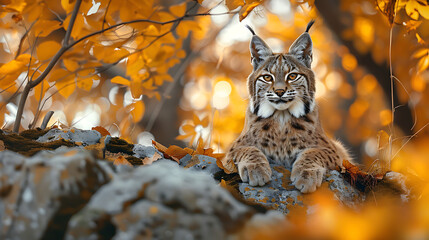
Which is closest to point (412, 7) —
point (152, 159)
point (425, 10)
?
point (425, 10)

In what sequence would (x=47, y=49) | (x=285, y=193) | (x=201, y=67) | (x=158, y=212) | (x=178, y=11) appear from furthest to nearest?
(x=201, y=67), (x=178, y=11), (x=47, y=49), (x=285, y=193), (x=158, y=212)

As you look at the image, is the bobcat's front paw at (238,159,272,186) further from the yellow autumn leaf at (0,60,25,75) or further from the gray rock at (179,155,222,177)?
the yellow autumn leaf at (0,60,25,75)

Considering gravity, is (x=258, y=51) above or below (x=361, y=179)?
above

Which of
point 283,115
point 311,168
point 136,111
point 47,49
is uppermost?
point 47,49

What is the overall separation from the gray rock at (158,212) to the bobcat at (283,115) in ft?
5.92

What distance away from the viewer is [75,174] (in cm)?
157

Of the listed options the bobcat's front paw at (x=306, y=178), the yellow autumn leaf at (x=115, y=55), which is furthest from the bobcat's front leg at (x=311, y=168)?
the yellow autumn leaf at (x=115, y=55)

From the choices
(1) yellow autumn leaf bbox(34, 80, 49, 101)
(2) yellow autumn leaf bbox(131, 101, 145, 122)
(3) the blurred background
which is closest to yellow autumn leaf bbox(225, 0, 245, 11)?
(3) the blurred background

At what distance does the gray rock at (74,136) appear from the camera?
309cm

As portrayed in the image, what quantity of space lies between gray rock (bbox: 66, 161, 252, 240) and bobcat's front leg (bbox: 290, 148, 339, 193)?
4.65 ft

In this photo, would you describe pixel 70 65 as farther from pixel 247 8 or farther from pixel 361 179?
pixel 361 179

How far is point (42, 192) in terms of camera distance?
1.49 meters

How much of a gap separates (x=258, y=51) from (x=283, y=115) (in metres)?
0.83

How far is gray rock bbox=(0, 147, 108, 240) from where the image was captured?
1436 millimetres
